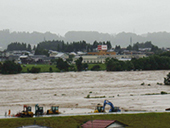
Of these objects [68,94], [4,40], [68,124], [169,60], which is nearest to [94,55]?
[169,60]

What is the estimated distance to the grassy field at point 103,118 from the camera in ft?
40.1

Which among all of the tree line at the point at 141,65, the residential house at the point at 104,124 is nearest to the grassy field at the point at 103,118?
the residential house at the point at 104,124

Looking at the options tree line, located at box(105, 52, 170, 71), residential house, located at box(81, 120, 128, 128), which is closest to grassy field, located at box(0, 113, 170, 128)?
residential house, located at box(81, 120, 128, 128)

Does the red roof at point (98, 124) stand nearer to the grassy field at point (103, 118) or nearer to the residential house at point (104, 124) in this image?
the residential house at point (104, 124)

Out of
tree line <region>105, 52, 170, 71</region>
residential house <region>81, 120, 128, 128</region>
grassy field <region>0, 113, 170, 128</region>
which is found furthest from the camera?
tree line <region>105, 52, 170, 71</region>

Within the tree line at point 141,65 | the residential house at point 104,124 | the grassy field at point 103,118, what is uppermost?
the tree line at point 141,65

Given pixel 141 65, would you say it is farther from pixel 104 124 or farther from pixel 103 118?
pixel 104 124

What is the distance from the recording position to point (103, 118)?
509 inches

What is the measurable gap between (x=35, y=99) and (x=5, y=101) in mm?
1646

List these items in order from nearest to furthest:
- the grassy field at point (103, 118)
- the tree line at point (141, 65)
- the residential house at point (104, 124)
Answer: the residential house at point (104, 124) → the grassy field at point (103, 118) → the tree line at point (141, 65)

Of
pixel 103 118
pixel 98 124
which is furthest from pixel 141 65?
pixel 98 124

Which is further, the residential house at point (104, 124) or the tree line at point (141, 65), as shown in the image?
the tree line at point (141, 65)

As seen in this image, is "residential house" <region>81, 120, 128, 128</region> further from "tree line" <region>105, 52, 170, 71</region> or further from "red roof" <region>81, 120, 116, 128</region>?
"tree line" <region>105, 52, 170, 71</region>

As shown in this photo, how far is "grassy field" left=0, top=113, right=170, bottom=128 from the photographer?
482 inches
